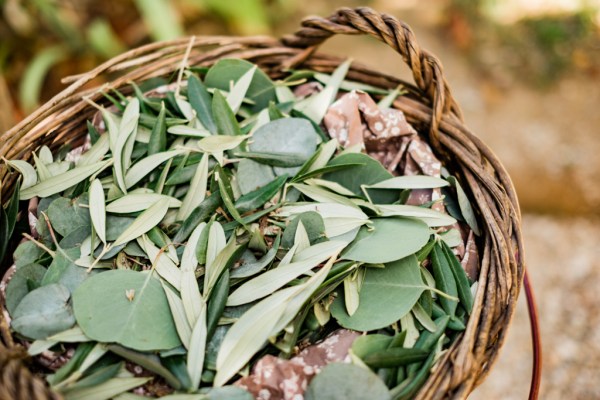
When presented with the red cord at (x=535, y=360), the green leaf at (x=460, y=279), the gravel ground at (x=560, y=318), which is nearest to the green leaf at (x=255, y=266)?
the green leaf at (x=460, y=279)

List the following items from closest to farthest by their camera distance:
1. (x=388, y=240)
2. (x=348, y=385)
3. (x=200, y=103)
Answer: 1. (x=348, y=385)
2. (x=388, y=240)
3. (x=200, y=103)

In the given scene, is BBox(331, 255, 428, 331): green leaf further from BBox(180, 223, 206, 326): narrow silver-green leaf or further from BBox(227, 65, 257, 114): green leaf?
BBox(227, 65, 257, 114): green leaf

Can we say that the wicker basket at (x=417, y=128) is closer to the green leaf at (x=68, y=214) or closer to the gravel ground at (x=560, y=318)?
the green leaf at (x=68, y=214)

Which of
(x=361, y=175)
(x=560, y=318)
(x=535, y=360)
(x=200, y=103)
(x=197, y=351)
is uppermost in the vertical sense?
(x=200, y=103)

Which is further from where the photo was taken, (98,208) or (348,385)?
(98,208)

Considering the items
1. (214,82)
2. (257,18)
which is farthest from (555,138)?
(214,82)

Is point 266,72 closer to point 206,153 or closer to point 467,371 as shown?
point 206,153

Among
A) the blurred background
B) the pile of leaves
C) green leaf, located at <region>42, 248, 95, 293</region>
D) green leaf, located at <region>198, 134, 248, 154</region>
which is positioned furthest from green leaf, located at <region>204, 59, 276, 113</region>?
the blurred background

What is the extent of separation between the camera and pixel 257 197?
65 cm

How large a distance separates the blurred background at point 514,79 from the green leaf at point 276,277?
0.71 metres

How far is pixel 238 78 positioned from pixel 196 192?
0.66ft

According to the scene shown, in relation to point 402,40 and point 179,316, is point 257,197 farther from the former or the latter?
point 402,40

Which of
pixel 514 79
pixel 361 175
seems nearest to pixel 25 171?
pixel 361 175

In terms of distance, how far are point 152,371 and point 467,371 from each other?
32 centimetres
